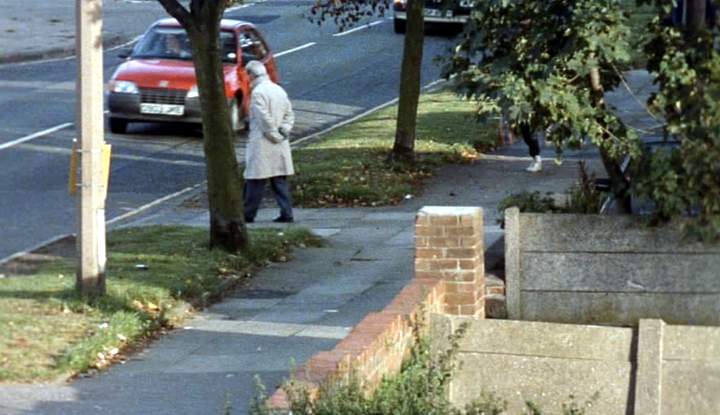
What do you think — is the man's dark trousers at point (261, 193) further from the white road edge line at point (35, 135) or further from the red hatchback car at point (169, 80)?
the white road edge line at point (35, 135)

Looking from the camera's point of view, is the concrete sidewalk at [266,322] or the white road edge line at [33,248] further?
the white road edge line at [33,248]

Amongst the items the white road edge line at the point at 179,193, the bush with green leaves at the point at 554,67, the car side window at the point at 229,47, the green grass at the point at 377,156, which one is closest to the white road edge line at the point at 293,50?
the white road edge line at the point at 179,193

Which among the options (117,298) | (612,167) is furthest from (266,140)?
(612,167)

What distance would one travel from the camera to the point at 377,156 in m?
20.9

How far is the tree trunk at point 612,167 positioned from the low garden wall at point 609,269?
1.01 feet

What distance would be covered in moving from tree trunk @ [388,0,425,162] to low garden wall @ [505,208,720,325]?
11132mm

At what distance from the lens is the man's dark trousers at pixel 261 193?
16.3m

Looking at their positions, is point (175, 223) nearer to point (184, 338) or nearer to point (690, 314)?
point (184, 338)

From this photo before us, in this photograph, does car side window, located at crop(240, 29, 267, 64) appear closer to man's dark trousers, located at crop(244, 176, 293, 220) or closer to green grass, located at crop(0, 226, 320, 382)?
man's dark trousers, located at crop(244, 176, 293, 220)

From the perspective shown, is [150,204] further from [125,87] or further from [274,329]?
[274,329]

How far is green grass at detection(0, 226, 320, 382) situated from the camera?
9.85 meters

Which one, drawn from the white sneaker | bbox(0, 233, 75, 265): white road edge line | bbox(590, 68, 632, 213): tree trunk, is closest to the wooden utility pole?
bbox(0, 233, 75, 265): white road edge line

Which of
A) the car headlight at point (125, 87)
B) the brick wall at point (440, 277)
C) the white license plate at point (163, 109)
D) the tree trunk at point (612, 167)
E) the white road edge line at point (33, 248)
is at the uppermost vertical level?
the tree trunk at point (612, 167)

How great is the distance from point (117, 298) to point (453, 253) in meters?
3.34
